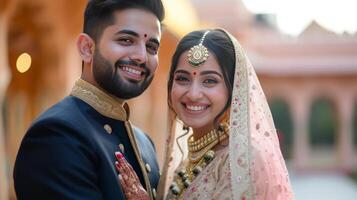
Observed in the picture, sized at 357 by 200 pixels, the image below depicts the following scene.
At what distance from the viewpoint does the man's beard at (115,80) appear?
1946mm

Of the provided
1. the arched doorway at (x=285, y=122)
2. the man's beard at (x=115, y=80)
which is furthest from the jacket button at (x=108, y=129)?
the arched doorway at (x=285, y=122)

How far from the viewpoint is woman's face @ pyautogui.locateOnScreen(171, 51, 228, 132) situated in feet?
6.68

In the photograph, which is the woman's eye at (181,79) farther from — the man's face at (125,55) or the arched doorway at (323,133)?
the arched doorway at (323,133)

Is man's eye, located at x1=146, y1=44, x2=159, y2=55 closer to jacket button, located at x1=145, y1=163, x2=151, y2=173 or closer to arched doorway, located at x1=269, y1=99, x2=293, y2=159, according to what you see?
jacket button, located at x1=145, y1=163, x2=151, y2=173

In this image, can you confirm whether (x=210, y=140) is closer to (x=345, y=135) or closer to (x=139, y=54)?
(x=139, y=54)

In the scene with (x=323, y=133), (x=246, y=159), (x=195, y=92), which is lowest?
(x=323, y=133)

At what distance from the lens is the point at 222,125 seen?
6.89 ft

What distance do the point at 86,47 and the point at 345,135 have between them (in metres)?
18.8

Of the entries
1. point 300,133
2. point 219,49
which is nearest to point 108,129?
point 219,49

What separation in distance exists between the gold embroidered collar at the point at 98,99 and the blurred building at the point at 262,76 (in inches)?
147

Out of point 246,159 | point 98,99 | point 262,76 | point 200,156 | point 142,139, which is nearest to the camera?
point 246,159

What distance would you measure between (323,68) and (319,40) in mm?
1358

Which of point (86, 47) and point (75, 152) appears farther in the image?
point (86, 47)

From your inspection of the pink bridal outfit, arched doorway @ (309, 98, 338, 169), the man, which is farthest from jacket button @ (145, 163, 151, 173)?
arched doorway @ (309, 98, 338, 169)
